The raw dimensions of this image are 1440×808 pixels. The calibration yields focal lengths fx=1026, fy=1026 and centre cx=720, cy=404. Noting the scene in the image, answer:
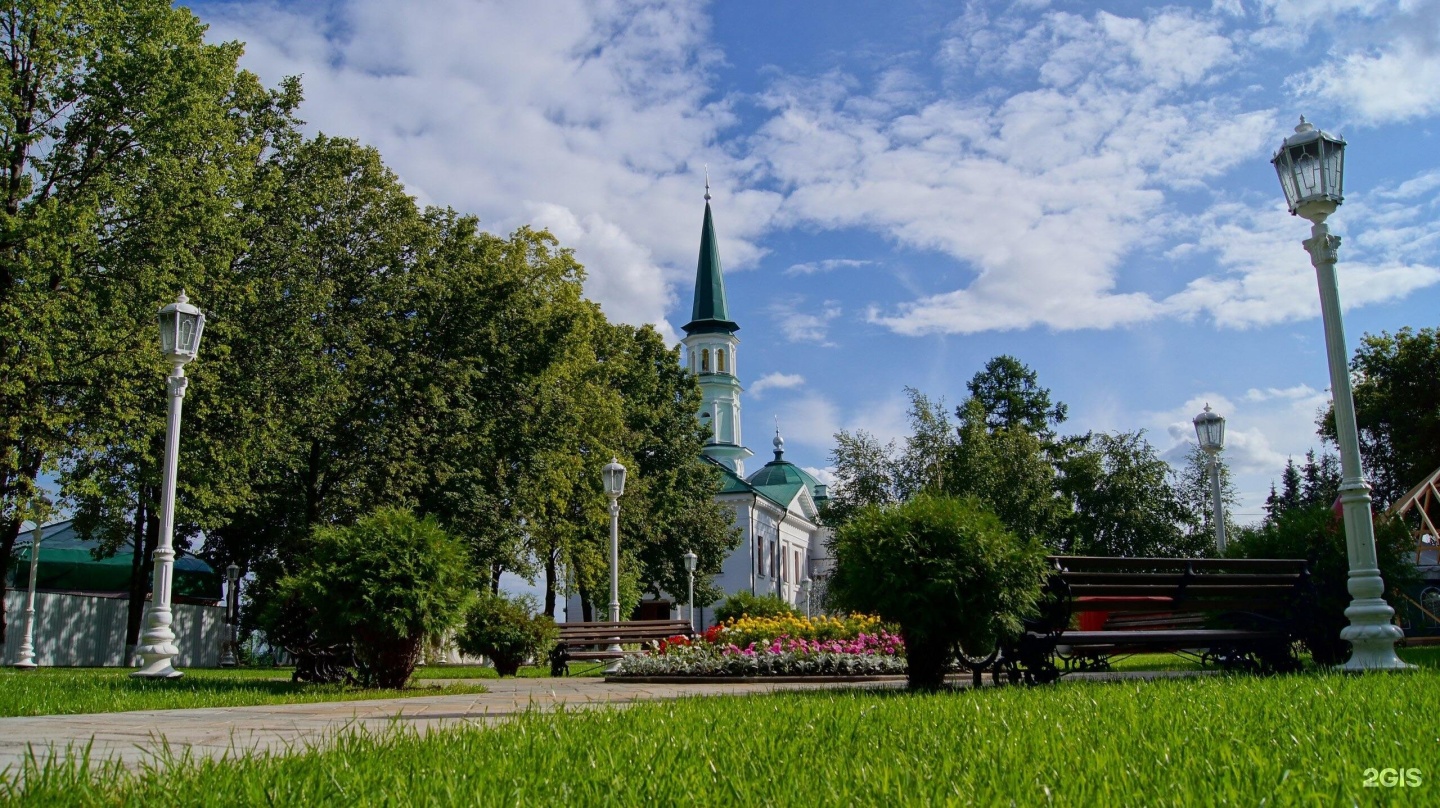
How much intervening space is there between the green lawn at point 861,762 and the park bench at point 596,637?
1276 centimetres

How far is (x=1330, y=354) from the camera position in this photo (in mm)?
9914

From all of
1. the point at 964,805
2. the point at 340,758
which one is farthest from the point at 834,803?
the point at 340,758

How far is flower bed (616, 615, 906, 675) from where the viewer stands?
1398 cm

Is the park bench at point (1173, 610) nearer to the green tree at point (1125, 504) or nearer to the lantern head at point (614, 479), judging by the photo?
the lantern head at point (614, 479)

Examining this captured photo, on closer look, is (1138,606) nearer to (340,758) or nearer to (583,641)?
(340,758)

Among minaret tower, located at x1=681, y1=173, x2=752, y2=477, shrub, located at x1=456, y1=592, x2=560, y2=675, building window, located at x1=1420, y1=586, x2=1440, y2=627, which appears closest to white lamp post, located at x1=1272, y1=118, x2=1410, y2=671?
shrub, located at x1=456, y1=592, x2=560, y2=675

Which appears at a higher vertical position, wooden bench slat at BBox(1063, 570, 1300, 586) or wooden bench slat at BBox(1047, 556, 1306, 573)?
wooden bench slat at BBox(1047, 556, 1306, 573)

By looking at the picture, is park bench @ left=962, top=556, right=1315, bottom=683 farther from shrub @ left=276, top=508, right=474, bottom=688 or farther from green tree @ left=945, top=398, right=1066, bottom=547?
green tree @ left=945, top=398, right=1066, bottom=547

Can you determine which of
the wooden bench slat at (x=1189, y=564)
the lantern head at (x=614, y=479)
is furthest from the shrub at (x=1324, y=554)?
→ the lantern head at (x=614, y=479)

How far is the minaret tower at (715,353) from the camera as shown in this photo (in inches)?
2960

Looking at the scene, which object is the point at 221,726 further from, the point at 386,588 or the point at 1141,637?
the point at 1141,637

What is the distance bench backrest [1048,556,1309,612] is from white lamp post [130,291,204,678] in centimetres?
996

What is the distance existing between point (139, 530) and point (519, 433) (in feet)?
33.2

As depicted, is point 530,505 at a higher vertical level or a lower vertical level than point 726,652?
higher
